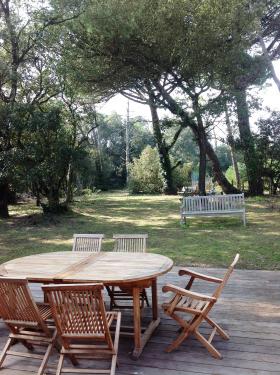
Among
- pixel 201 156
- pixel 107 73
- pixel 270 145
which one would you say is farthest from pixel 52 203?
pixel 270 145

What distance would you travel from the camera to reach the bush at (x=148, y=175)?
1001 inches

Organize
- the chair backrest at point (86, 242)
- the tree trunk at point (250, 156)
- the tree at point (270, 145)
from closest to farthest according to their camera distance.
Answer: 1. the chair backrest at point (86, 242)
2. the tree at point (270, 145)
3. the tree trunk at point (250, 156)

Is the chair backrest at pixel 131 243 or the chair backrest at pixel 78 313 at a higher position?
the chair backrest at pixel 131 243

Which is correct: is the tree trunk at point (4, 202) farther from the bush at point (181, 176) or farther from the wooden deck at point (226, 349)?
the bush at point (181, 176)

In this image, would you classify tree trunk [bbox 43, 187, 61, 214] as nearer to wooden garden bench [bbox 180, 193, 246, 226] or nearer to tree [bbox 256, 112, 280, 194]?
wooden garden bench [bbox 180, 193, 246, 226]

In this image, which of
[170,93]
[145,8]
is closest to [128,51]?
[145,8]

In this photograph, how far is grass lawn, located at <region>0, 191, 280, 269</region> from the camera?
7148mm

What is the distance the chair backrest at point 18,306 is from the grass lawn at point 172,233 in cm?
396

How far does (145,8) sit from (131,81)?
9.94 ft

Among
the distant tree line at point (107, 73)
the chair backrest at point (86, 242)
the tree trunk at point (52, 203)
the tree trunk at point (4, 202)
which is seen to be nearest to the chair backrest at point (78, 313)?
the chair backrest at point (86, 242)

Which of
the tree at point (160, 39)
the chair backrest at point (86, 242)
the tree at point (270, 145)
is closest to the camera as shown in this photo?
the chair backrest at point (86, 242)

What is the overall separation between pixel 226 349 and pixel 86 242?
7.63 ft

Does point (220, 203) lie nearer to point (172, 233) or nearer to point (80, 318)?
point (172, 233)

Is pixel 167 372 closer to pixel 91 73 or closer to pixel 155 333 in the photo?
pixel 155 333
